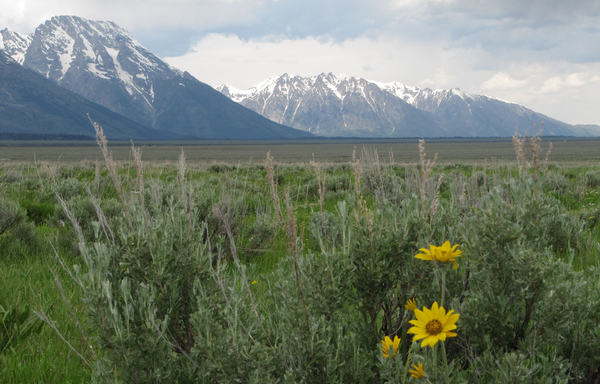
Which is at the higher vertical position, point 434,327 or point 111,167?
point 111,167

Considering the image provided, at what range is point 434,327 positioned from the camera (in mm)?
1112

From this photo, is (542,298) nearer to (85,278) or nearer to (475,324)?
(475,324)

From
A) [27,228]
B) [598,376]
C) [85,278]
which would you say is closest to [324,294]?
[85,278]

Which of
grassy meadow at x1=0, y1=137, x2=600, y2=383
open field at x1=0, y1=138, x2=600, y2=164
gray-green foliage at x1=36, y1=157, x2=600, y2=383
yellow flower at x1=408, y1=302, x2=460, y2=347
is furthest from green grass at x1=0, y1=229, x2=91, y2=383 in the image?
open field at x1=0, y1=138, x2=600, y2=164

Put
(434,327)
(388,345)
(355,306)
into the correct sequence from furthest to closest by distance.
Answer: (355,306) → (388,345) → (434,327)

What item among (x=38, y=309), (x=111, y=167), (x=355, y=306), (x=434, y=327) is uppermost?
(x=111, y=167)

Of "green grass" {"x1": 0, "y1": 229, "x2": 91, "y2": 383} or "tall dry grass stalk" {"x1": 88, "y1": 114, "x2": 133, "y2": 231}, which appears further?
"green grass" {"x1": 0, "y1": 229, "x2": 91, "y2": 383}

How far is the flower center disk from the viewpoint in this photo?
1107 millimetres

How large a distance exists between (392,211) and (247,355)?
0.88 m

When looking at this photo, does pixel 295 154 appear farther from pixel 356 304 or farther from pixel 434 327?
pixel 434 327

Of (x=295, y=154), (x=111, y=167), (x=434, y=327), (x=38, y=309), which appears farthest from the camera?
Result: (x=295, y=154)

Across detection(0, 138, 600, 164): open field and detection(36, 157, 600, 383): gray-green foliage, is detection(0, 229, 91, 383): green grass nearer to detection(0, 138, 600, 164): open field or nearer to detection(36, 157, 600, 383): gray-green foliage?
detection(36, 157, 600, 383): gray-green foliage

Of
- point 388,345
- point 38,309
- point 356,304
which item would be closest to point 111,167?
point 356,304

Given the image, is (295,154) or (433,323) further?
(295,154)
